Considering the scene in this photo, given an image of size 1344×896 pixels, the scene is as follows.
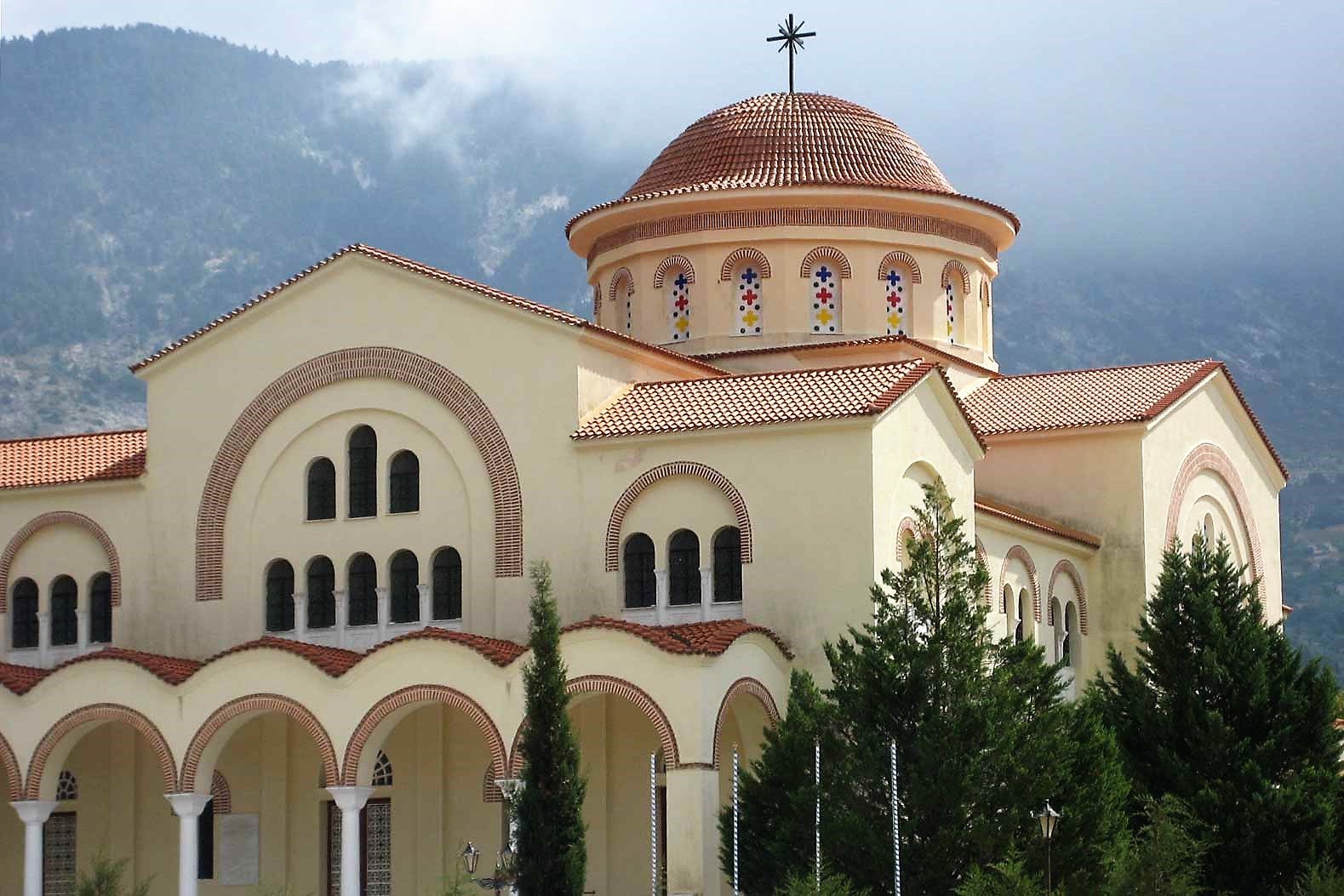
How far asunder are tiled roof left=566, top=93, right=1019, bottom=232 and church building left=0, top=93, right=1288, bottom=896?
17.1 inches

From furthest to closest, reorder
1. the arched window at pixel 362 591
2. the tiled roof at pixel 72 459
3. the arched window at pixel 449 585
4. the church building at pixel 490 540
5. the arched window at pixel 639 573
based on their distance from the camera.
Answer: the tiled roof at pixel 72 459, the arched window at pixel 362 591, the arched window at pixel 449 585, the arched window at pixel 639 573, the church building at pixel 490 540

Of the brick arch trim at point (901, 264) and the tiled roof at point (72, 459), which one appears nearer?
the tiled roof at point (72, 459)

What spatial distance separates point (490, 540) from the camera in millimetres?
36188

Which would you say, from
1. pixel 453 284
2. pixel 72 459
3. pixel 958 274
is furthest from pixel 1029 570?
pixel 72 459

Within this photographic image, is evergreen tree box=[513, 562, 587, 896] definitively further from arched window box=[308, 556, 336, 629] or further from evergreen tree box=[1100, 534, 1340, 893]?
arched window box=[308, 556, 336, 629]

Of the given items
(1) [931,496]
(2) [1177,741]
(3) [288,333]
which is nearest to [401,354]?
(3) [288,333]

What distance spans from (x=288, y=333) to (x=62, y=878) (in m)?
9.25

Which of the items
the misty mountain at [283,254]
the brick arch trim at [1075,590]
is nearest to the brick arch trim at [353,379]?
the brick arch trim at [1075,590]

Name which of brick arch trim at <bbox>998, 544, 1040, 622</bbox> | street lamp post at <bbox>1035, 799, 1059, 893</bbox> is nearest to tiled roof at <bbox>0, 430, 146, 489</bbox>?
brick arch trim at <bbox>998, 544, 1040, 622</bbox>

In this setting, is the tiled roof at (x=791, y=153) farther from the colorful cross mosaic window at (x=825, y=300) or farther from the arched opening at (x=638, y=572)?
the arched opening at (x=638, y=572)

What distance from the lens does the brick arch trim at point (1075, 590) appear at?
40.0 m

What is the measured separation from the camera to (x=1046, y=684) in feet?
102

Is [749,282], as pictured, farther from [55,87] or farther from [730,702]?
[55,87]

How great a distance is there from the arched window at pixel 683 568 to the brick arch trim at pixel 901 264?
10.4 meters
